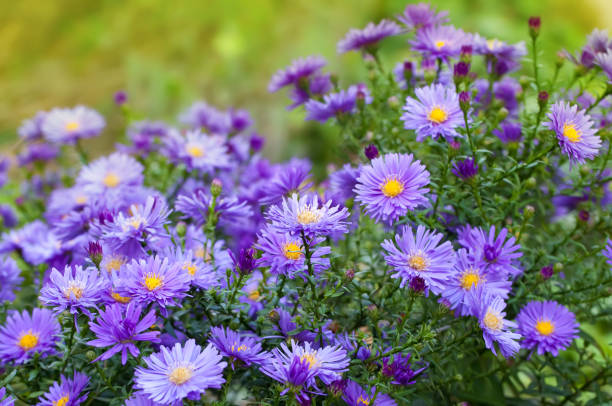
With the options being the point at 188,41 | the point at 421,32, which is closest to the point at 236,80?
the point at 188,41

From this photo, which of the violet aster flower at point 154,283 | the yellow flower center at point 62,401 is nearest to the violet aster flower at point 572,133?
the violet aster flower at point 154,283

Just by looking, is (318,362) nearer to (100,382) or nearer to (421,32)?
(100,382)

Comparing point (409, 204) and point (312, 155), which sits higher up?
point (312, 155)

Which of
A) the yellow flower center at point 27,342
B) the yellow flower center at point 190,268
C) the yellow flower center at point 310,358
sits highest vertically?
the yellow flower center at point 190,268

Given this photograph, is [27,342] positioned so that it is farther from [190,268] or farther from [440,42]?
[440,42]

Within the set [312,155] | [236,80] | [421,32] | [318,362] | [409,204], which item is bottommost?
[318,362]

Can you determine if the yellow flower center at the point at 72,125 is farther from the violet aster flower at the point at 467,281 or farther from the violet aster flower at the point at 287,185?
the violet aster flower at the point at 467,281
